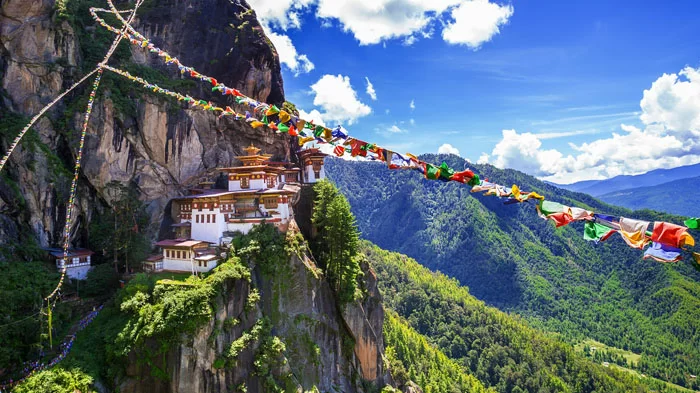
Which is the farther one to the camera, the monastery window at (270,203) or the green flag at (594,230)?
the monastery window at (270,203)

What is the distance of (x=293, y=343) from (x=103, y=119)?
25741 millimetres

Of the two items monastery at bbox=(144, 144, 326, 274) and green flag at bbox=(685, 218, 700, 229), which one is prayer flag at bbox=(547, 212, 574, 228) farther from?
monastery at bbox=(144, 144, 326, 274)

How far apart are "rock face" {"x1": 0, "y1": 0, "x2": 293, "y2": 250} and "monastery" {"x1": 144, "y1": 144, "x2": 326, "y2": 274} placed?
3.68 m

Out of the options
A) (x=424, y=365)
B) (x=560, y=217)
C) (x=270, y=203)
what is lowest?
(x=424, y=365)

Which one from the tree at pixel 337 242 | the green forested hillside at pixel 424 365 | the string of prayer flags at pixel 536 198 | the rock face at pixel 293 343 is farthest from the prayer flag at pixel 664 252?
the green forested hillside at pixel 424 365

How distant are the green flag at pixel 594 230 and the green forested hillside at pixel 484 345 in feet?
213

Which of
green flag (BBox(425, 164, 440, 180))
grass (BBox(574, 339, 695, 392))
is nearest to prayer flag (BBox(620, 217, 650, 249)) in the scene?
green flag (BBox(425, 164, 440, 180))

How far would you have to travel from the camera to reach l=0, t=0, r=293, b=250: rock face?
31.4 metres

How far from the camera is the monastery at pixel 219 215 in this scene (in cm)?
3081

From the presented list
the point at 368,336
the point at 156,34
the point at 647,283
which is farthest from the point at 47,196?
the point at 647,283

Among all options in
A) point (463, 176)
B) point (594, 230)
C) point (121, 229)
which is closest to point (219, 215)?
point (121, 229)

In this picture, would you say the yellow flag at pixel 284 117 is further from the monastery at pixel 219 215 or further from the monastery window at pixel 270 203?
the monastery window at pixel 270 203

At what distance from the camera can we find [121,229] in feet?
105

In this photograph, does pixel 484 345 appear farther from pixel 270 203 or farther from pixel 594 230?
pixel 594 230
